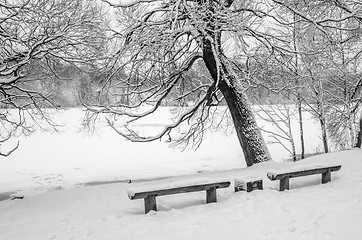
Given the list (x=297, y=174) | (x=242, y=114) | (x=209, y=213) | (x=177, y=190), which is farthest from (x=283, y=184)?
(x=242, y=114)

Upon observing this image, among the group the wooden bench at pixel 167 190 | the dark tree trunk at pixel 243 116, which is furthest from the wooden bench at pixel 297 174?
the dark tree trunk at pixel 243 116

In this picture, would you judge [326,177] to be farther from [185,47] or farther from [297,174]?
[185,47]

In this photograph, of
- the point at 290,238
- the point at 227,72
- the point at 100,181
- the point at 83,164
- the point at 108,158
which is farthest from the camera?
the point at 108,158

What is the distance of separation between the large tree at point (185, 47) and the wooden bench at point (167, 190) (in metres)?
3.48

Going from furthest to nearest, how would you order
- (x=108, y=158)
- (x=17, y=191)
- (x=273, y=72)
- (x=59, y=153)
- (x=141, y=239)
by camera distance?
(x=59, y=153), (x=108, y=158), (x=17, y=191), (x=273, y=72), (x=141, y=239)

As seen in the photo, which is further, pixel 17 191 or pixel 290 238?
pixel 17 191

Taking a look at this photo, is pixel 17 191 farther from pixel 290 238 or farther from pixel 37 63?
pixel 290 238

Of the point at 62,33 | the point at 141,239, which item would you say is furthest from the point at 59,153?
the point at 141,239

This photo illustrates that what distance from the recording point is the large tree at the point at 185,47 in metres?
7.92

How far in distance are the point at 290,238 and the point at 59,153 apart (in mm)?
24070

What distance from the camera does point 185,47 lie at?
372 inches

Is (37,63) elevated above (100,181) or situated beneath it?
elevated above

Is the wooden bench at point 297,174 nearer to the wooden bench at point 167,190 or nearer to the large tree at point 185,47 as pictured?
the wooden bench at point 167,190

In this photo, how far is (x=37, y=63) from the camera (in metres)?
A: 11.1
